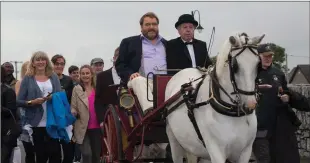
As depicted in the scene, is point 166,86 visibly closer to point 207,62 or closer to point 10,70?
point 207,62

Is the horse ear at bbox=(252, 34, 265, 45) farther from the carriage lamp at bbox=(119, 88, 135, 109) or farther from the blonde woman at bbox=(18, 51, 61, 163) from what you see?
the blonde woman at bbox=(18, 51, 61, 163)

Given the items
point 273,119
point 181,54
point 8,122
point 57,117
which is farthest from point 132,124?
point 273,119

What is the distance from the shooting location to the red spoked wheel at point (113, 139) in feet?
24.8

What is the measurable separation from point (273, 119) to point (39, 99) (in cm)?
342

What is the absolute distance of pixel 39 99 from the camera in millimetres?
8062

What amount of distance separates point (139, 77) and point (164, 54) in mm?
703

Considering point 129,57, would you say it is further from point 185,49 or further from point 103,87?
point 103,87

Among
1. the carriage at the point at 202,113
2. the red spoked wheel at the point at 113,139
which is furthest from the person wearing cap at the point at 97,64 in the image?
the carriage at the point at 202,113

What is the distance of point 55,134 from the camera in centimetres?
812

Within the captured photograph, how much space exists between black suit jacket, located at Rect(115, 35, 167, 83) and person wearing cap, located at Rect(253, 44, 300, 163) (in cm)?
154

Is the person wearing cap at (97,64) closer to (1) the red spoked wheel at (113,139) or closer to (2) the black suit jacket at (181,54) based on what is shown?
(1) the red spoked wheel at (113,139)

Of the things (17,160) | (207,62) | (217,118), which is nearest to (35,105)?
(17,160)

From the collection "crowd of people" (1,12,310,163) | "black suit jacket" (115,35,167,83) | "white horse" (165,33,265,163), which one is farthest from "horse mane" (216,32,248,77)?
"black suit jacket" (115,35,167,83)

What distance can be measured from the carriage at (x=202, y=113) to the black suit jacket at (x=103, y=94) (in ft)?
3.14
